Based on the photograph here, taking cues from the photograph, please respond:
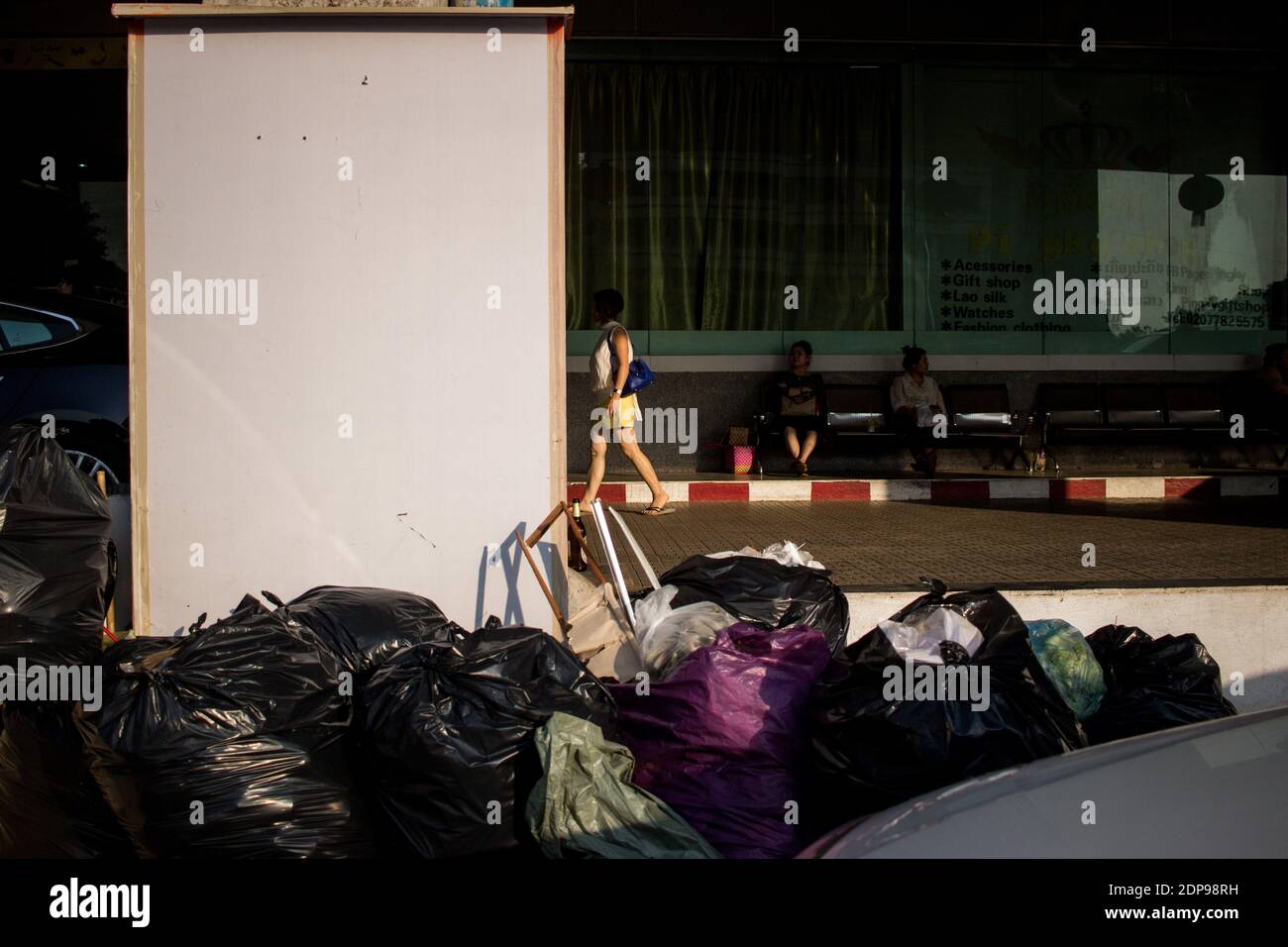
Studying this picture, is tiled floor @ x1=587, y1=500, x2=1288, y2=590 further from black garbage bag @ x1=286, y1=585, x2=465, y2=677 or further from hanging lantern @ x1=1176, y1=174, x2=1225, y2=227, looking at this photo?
hanging lantern @ x1=1176, y1=174, x2=1225, y2=227

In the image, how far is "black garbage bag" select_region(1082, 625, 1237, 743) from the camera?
406cm

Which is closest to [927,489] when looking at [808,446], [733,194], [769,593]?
[808,446]

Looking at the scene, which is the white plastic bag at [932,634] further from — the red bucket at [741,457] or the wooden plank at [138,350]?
the red bucket at [741,457]

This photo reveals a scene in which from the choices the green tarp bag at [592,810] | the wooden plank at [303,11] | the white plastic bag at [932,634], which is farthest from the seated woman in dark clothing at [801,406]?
the green tarp bag at [592,810]

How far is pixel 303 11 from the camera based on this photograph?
453 centimetres

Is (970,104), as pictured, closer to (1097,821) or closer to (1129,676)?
(1129,676)

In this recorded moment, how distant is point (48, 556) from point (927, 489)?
7974mm

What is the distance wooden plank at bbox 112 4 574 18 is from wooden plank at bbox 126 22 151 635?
83 mm

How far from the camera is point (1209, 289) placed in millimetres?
12766

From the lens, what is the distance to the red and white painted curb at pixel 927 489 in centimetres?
1030

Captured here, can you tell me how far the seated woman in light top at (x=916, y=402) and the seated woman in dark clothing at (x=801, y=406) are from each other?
778mm
